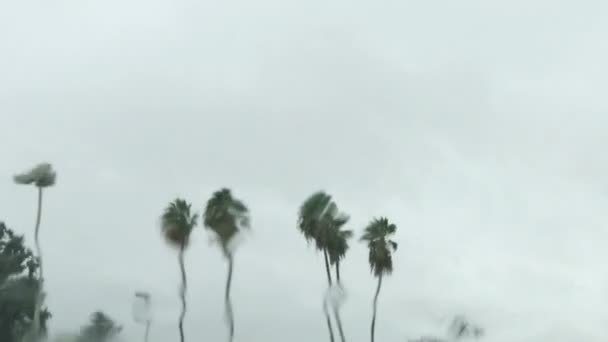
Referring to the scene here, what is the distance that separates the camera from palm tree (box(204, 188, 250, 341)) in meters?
58.3

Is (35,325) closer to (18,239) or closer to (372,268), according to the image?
(372,268)

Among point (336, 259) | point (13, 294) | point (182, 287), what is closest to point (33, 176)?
point (13, 294)

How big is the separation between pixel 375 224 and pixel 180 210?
10.7 m

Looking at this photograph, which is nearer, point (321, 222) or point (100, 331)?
point (100, 331)

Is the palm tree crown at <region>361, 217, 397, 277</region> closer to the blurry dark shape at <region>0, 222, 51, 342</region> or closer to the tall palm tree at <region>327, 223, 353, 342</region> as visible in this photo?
the tall palm tree at <region>327, 223, 353, 342</region>

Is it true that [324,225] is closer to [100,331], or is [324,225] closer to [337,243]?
[337,243]

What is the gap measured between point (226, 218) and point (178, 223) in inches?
163

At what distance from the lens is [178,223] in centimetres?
6122

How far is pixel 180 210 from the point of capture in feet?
202

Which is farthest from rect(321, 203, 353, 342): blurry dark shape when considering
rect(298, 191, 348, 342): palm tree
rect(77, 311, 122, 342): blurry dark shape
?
rect(77, 311, 122, 342): blurry dark shape

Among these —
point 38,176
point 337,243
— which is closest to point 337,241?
point 337,243

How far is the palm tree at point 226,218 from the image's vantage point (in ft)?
191

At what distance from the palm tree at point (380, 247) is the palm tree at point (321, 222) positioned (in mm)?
1709

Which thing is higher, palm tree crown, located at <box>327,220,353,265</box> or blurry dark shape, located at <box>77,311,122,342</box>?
palm tree crown, located at <box>327,220,353,265</box>
